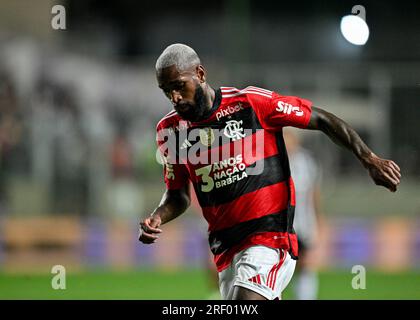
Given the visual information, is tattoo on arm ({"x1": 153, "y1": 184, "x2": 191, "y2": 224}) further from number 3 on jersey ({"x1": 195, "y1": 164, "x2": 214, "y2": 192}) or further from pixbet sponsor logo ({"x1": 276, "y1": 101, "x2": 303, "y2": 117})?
pixbet sponsor logo ({"x1": 276, "y1": 101, "x2": 303, "y2": 117})

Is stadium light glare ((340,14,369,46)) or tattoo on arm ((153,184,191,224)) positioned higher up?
stadium light glare ((340,14,369,46))

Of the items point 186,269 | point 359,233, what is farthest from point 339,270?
point 186,269

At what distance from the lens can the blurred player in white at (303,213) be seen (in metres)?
9.40

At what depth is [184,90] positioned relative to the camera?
17.9ft

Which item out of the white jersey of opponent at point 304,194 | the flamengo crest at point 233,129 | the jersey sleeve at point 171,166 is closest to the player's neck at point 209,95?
the flamengo crest at point 233,129

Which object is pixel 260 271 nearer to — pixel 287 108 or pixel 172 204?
pixel 172 204

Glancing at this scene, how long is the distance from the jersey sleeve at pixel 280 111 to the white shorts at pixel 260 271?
0.82 meters

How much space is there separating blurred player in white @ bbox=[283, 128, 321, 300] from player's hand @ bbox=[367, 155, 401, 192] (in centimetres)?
409

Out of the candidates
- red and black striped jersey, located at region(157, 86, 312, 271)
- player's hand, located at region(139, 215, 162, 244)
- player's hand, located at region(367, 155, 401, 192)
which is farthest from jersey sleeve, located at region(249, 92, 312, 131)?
player's hand, located at region(139, 215, 162, 244)

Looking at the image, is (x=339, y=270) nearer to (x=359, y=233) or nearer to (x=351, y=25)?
(x=359, y=233)

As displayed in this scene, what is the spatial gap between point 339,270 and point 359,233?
77 cm

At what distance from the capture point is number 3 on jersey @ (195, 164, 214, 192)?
571 cm

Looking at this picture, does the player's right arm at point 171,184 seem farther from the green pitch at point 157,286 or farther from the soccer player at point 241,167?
the green pitch at point 157,286

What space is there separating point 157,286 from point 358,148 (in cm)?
744
